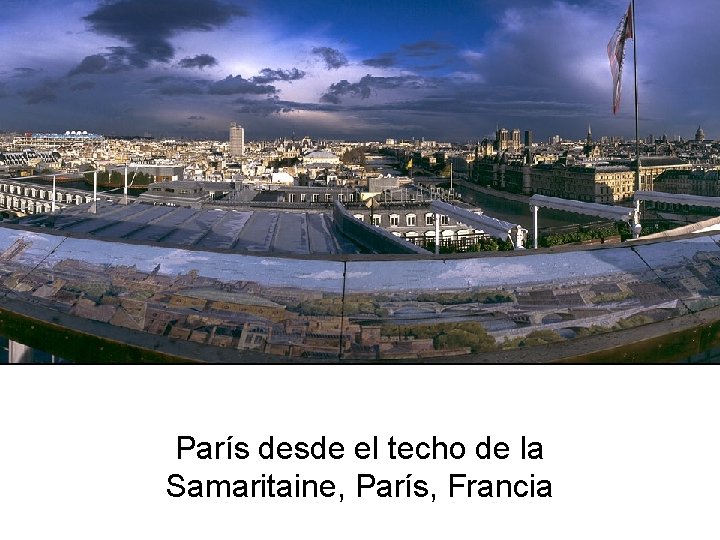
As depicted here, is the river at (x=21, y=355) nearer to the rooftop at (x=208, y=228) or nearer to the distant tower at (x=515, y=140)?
the rooftop at (x=208, y=228)

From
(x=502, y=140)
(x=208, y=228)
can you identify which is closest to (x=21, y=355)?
(x=208, y=228)

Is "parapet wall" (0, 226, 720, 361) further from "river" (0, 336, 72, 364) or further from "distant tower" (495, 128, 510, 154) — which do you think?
"distant tower" (495, 128, 510, 154)

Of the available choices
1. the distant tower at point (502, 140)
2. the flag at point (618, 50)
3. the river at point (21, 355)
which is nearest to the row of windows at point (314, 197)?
the flag at point (618, 50)

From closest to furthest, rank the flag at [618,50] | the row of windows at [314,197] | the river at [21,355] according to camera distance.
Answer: the river at [21,355], the flag at [618,50], the row of windows at [314,197]

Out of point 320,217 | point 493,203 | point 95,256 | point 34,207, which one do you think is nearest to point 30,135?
point 493,203

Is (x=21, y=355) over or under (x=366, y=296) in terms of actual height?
under

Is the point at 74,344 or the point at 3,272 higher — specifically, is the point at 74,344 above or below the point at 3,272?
below

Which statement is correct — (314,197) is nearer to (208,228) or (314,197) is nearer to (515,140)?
(208,228)

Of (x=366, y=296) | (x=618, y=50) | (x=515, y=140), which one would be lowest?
(x=366, y=296)
